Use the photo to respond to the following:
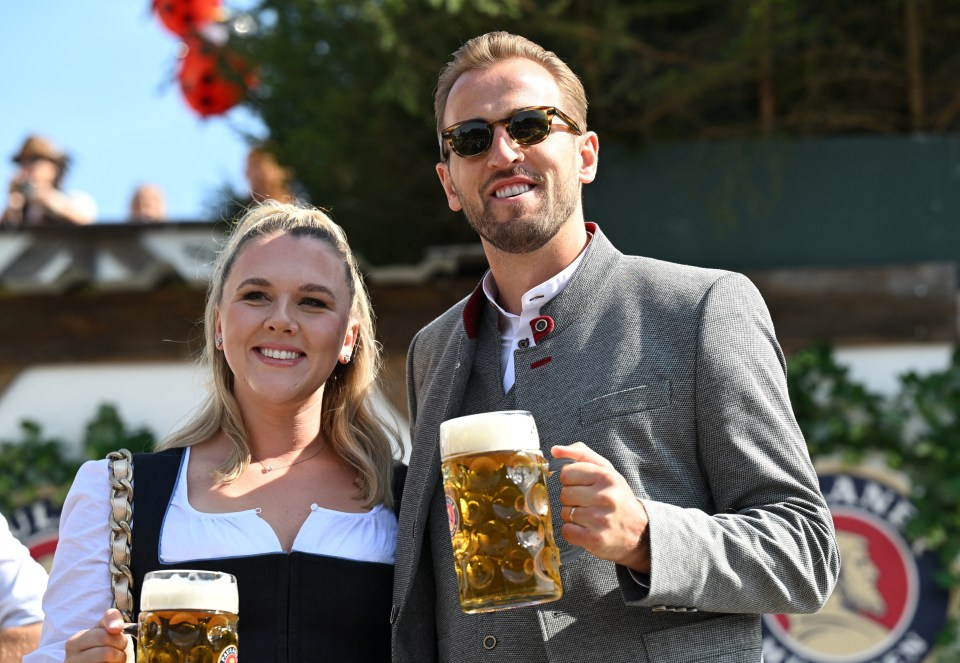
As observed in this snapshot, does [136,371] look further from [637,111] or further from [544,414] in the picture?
[544,414]

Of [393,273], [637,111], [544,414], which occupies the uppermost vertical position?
[637,111]

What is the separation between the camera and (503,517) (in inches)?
68.6

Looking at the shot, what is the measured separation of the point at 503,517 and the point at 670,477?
15.3 inches

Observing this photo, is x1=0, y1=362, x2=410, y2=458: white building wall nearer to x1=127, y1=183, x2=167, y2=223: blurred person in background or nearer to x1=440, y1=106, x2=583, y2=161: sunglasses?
x1=127, y1=183, x2=167, y2=223: blurred person in background

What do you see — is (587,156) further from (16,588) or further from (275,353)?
(16,588)

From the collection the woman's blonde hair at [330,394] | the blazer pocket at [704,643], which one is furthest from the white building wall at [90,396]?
the blazer pocket at [704,643]

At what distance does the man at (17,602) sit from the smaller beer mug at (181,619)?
88 centimetres

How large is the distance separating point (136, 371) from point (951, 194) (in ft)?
11.4

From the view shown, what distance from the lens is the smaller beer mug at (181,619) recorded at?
5.68ft

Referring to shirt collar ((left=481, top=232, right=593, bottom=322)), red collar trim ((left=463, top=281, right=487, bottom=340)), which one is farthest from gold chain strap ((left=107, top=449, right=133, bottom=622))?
shirt collar ((left=481, top=232, right=593, bottom=322))

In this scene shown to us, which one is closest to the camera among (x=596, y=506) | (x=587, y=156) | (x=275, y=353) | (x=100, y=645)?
(x=596, y=506)

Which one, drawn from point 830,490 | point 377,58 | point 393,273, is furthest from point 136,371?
point 830,490

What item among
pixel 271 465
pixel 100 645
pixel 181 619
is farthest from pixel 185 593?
pixel 271 465

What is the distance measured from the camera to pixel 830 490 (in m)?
4.77
